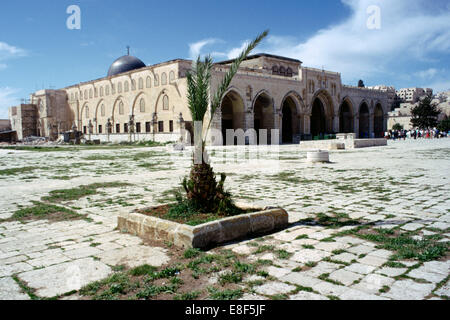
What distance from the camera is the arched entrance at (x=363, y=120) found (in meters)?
59.8

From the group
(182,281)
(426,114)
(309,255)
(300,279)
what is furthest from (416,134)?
(182,281)

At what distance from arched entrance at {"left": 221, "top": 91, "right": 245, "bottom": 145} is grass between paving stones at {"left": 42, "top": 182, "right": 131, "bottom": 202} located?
1187 inches

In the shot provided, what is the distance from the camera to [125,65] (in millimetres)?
53469

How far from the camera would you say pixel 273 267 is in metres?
3.79

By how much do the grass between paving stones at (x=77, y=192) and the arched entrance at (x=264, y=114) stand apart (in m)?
33.2

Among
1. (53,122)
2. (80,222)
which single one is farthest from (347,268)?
(53,122)

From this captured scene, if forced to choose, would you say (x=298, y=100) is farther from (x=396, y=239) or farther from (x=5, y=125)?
(x=5, y=125)

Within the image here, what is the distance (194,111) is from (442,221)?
429cm

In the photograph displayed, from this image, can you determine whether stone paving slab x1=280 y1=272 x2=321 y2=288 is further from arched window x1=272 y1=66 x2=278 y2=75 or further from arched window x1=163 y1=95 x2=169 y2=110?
arched window x1=272 y1=66 x2=278 y2=75

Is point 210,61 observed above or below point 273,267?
above

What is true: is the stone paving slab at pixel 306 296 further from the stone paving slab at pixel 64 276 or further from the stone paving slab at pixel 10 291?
the stone paving slab at pixel 10 291

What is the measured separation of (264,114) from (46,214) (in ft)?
127

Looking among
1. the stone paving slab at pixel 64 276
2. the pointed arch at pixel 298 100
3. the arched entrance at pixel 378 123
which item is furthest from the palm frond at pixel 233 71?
the arched entrance at pixel 378 123
